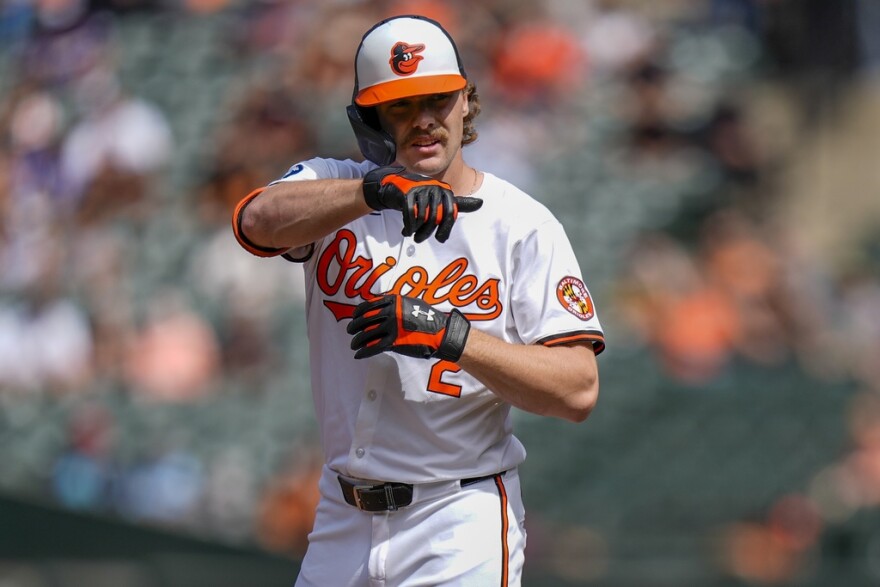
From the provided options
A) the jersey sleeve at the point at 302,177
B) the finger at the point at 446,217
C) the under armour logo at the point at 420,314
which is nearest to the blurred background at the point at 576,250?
the jersey sleeve at the point at 302,177

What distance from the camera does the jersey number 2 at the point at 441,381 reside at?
3141mm

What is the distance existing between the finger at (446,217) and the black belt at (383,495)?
25.8 inches

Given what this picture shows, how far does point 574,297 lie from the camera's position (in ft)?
10.3

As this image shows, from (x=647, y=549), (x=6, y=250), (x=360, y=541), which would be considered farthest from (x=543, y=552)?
(x=360, y=541)

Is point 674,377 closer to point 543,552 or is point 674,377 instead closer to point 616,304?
point 616,304

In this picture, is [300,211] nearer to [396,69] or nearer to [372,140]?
[372,140]

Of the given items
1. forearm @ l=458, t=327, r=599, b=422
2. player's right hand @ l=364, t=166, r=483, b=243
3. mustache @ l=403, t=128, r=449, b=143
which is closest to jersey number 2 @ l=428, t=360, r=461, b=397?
forearm @ l=458, t=327, r=599, b=422

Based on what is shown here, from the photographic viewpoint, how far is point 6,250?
859 centimetres

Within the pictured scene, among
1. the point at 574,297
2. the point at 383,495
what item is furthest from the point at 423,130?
the point at 383,495

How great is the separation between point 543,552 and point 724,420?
53.4 inches

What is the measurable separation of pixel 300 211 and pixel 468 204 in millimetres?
368

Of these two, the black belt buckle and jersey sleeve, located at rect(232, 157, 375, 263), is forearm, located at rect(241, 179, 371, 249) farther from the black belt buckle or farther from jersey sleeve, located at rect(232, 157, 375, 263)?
the black belt buckle

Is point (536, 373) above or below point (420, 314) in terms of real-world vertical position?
below

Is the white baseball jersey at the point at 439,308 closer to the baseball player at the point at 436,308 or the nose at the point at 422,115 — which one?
the baseball player at the point at 436,308
